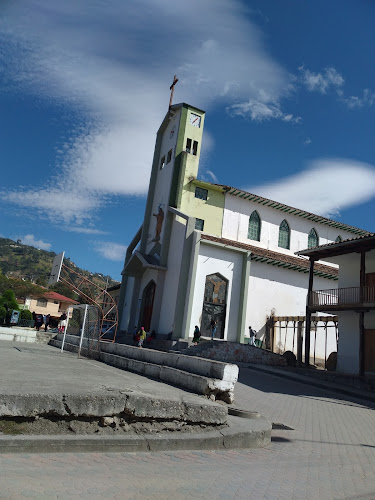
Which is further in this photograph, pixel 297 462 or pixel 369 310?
pixel 369 310

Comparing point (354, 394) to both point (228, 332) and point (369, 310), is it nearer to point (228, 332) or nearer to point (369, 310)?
point (369, 310)

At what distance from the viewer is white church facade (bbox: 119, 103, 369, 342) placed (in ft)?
81.3

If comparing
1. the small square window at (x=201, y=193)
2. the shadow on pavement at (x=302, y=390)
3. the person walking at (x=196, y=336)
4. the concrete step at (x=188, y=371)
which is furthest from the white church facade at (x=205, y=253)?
the concrete step at (x=188, y=371)

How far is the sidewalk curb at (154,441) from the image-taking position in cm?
421

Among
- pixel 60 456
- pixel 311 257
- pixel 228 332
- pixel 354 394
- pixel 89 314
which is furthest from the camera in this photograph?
pixel 228 332

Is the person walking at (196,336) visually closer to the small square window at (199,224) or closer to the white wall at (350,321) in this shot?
the white wall at (350,321)

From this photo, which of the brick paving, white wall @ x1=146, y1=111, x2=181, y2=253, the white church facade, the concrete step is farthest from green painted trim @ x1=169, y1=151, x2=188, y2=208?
the brick paving

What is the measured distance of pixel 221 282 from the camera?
25500mm

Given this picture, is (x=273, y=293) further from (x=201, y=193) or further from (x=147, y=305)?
(x=147, y=305)

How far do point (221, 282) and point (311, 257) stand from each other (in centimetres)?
579

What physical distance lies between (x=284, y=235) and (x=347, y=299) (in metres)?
12.6

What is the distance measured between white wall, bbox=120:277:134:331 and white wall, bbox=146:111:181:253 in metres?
4.05

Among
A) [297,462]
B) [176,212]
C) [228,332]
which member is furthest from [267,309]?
[297,462]

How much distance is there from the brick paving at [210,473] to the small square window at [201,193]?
22.0 meters
